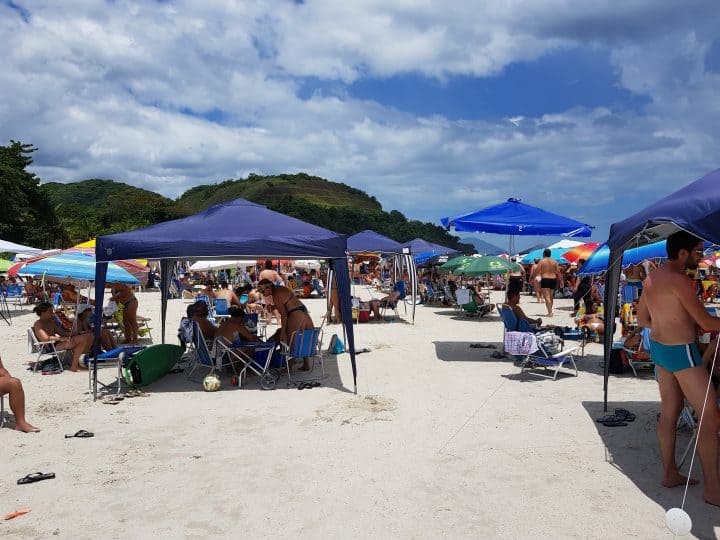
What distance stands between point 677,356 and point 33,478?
455 centimetres

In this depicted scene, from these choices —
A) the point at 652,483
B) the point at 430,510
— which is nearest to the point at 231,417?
the point at 430,510

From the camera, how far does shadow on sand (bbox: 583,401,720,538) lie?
3.53 metres

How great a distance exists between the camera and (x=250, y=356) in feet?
24.3

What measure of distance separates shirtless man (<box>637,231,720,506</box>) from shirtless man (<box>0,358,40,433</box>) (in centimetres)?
539

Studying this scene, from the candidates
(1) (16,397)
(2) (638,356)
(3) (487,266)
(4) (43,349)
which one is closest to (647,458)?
(2) (638,356)

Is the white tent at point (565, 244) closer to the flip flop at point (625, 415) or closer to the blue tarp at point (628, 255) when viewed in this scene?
the blue tarp at point (628, 255)

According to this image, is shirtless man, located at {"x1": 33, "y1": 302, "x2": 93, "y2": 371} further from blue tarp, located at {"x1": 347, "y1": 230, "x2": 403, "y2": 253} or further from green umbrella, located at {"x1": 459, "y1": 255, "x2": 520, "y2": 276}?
blue tarp, located at {"x1": 347, "y1": 230, "x2": 403, "y2": 253}

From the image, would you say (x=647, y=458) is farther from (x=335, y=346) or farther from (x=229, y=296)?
(x=229, y=296)

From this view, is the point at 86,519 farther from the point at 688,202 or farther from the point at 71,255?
the point at 71,255

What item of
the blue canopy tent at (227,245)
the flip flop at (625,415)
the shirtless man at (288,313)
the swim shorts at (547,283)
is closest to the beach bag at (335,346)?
the shirtless man at (288,313)

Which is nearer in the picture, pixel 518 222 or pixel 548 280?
pixel 518 222

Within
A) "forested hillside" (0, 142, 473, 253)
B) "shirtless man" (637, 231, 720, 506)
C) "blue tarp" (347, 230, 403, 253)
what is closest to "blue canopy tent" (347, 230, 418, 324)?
"blue tarp" (347, 230, 403, 253)

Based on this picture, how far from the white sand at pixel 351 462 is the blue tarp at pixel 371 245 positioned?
8.18 m

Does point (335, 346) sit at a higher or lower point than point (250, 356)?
lower
